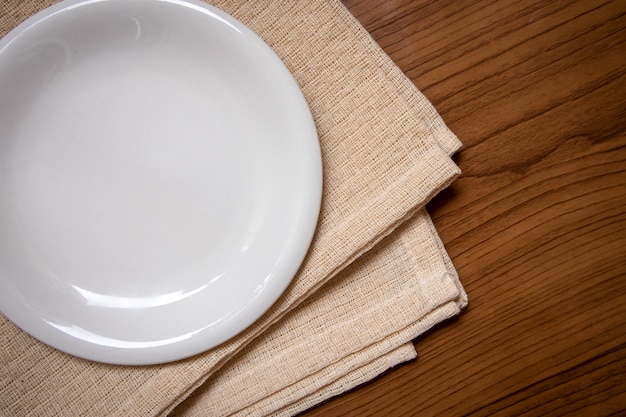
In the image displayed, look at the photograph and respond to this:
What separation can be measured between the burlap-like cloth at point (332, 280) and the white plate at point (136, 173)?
0.05 m

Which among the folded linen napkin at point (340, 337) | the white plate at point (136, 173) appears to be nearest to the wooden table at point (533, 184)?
the folded linen napkin at point (340, 337)

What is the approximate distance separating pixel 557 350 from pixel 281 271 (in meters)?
0.31

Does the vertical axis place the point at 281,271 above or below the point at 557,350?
above

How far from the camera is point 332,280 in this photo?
2.11 feet

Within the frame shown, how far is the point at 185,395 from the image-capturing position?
2.06 ft

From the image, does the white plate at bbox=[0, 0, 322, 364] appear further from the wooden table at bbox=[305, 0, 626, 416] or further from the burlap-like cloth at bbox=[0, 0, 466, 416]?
the wooden table at bbox=[305, 0, 626, 416]

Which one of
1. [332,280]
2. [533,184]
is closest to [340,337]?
[332,280]

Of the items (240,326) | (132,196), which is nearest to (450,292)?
(240,326)

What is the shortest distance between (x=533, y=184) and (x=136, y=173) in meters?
0.42

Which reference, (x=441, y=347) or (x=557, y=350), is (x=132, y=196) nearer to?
(x=441, y=347)

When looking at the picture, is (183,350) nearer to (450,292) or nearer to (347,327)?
(347,327)

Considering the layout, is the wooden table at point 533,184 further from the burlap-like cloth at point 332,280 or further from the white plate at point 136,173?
the white plate at point 136,173

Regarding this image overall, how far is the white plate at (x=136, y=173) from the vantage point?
2.08 ft

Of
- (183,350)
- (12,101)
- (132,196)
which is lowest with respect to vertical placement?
(183,350)
